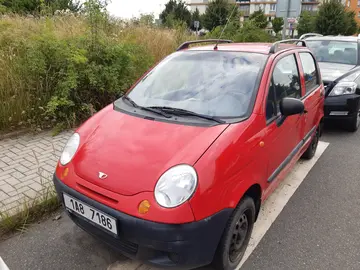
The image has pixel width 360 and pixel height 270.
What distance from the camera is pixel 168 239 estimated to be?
174cm

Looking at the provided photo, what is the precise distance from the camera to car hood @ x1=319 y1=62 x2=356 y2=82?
538 centimetres

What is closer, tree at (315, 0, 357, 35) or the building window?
tree at (315, 0, 357, 35)

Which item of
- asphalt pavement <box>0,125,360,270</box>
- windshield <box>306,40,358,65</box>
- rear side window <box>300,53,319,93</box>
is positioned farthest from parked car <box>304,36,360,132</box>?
asphalt pavement <box>0,125,360,270</box>

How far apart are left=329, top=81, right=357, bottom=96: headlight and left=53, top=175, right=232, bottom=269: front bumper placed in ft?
13.5

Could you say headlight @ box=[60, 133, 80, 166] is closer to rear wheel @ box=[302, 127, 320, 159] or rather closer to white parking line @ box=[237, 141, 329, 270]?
white parking line @ box=[237, 141, 329, 270]

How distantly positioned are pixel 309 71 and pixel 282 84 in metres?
1.12

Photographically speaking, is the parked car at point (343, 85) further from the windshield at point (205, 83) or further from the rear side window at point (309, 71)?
the windshield at point (205, 83)

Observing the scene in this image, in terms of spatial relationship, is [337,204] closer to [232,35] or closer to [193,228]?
[193,228]

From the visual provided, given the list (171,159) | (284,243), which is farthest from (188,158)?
(284,243)

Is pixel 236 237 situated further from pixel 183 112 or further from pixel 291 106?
pixel 291 106

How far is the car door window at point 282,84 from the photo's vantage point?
102 inches

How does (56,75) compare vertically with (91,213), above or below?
above

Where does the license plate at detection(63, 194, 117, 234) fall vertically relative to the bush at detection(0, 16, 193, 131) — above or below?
below

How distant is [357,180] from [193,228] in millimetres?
2852
